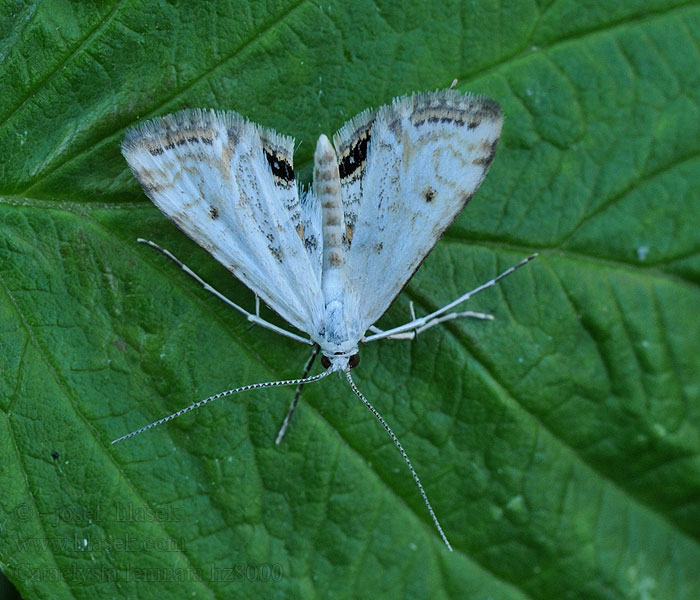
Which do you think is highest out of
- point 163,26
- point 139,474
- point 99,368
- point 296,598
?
point 163,26

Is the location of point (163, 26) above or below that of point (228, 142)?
above

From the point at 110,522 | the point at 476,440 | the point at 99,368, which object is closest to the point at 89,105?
the point at 99,368

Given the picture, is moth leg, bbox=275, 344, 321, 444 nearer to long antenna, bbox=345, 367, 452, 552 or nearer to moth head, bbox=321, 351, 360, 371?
moth head, bbox=321, 351, 360, 371

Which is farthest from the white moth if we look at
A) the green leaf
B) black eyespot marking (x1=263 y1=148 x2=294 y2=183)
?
the green leaf

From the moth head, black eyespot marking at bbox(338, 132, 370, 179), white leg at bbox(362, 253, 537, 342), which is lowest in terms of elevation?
the moth head

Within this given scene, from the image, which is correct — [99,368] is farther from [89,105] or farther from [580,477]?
[580,477]

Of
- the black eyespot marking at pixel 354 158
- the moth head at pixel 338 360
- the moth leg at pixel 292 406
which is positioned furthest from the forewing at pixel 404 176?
the moth leg at pixel 292 406

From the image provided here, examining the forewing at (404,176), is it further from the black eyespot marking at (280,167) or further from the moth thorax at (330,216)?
the black eyespot marking at (280,167)
